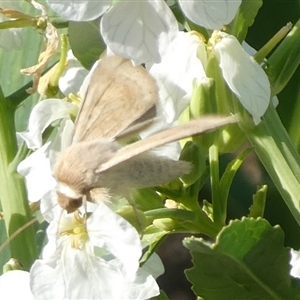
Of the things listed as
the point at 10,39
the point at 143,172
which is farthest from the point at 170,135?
the point at 10,39

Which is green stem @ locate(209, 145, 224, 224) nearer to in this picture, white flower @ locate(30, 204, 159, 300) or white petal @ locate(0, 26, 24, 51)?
white flower @ locate(30, 204, 159, 300)

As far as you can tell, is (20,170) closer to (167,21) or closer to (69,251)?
(69,251)

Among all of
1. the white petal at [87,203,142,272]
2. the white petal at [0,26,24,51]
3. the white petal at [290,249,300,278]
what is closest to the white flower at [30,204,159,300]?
the white petal at [87,203,142,272]

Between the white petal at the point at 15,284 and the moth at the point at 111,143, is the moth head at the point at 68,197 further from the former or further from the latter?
the white petal at the point at 15,284

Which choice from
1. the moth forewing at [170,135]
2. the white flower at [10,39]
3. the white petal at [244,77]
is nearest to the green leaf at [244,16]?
the white petal at [244,77]

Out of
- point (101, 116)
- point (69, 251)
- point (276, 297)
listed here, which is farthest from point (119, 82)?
point (276, 297)
